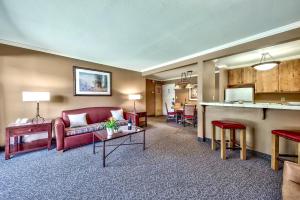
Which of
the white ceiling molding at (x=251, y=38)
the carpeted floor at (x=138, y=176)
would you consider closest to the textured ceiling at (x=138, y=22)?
the white ceiling molding at (x=251, y=38)

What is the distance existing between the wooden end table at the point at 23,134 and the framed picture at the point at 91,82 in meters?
1.45

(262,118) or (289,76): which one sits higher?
(289,76)

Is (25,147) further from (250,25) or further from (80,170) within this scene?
(250,25)

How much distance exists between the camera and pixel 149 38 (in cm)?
281

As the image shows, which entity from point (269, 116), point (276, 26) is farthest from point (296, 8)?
point (269, 116)

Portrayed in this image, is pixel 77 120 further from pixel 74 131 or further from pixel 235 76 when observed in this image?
pixel 235 76

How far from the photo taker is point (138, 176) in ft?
6.50

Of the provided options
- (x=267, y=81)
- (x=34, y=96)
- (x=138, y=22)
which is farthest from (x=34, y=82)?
(x=267, y=81)

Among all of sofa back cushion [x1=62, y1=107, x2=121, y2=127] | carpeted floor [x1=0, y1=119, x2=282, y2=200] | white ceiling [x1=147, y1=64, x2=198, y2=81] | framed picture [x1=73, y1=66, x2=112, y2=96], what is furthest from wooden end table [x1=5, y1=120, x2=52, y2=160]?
white ceiling [x1=147, y1=64, x2=198, y2=81]

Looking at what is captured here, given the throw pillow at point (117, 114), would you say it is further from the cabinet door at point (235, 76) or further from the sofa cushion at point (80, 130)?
the cabinet door at point (235, 76)

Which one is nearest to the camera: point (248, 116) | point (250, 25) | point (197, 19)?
point (197, 19)

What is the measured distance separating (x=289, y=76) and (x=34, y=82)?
23.7 feet

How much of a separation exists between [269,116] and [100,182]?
10.4 feet

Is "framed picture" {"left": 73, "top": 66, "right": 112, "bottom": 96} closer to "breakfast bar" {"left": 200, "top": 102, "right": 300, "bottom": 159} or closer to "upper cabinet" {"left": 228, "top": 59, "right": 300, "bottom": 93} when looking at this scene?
"breakfast bar" {"left": 200, "top": 102, "right": 300, "bottom": 159}
